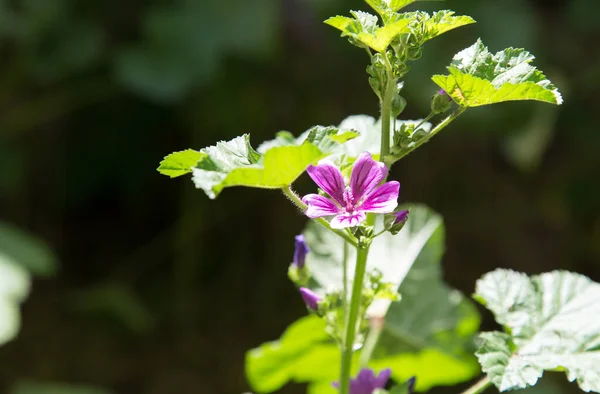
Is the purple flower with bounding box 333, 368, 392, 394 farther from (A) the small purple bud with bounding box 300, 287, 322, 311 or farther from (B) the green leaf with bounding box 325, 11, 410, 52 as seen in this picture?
(B) the green leaf with bounding box 325, 11, 410, 52

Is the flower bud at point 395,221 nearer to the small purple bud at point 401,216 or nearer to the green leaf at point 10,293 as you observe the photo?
the small purple bud at point 401,216

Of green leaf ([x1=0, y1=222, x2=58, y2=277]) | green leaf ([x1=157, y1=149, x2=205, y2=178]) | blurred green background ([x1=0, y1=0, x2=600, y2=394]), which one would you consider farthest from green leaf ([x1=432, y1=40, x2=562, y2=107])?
blurred green background ([x1=0, y1=0, x2=600, y2=394])

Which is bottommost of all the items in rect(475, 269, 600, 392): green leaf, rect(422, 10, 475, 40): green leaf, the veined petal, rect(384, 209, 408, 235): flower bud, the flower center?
rect(475, 269, 600, 392): green leaf

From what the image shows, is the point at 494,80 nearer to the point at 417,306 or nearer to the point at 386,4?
the point at 386,4

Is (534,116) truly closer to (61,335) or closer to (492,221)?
(492,221)

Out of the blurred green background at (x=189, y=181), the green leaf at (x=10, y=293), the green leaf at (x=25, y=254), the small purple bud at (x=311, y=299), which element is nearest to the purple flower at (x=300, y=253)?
the small purple bud at (x=311, y=299)

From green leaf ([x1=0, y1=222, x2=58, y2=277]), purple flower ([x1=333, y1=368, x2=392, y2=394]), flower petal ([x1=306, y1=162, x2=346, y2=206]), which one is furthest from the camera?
green leaf ([x1=0, y1=222, x2=58, y2=277])

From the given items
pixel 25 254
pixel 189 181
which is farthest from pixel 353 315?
pixel 189 181
